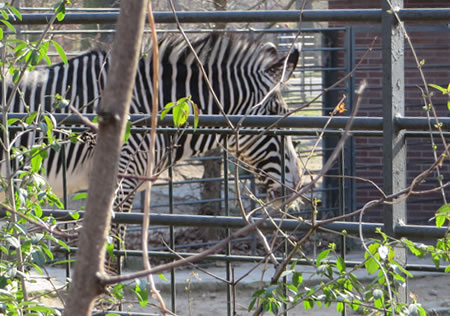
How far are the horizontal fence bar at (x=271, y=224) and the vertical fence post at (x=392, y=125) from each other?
0.05 metres

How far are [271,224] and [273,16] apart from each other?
2.36 ft

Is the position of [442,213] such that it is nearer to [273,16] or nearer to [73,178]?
[273,16]

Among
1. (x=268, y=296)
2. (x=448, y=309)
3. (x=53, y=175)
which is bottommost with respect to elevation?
(x=448, y=309)

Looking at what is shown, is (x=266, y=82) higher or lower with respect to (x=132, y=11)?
higher

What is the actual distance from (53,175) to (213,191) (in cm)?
339

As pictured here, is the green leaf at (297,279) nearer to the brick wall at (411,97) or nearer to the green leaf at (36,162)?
the green leaf at (36,162)

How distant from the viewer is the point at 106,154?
0.98 m

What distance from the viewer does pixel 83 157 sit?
5742mm

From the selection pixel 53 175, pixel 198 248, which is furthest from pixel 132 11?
pixel 198 248

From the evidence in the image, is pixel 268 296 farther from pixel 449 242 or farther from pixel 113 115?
pixel 113 115

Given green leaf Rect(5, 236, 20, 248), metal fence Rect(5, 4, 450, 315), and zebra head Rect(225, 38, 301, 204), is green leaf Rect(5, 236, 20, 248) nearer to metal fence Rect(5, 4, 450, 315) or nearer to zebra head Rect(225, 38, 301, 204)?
metal fence Rect(5, 4, 450, 315)

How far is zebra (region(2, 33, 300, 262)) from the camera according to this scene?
563 centimetres

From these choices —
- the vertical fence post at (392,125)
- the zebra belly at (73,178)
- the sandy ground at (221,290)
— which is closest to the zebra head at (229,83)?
the zebra belly at (73,178)

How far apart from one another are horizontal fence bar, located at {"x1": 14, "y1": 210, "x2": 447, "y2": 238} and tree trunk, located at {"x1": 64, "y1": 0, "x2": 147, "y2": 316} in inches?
54.0
